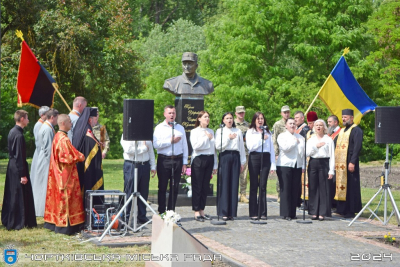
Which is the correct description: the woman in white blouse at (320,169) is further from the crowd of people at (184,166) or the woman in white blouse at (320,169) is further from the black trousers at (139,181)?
the black trousers at (139,181)

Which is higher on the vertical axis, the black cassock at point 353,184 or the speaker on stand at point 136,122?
the speaker on stand at point 136,122

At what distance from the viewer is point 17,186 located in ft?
36.1

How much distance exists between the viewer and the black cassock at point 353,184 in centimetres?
1316

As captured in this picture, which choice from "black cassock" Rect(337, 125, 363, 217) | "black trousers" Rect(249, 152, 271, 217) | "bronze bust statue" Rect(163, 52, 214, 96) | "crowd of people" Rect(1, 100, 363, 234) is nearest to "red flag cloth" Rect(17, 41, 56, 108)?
"crowd of people" Rect(1, 100, 363, 234)

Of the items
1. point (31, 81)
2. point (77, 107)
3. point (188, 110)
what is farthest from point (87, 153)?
point (31, 81)

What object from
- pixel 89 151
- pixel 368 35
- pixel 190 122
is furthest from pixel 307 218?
pixel 368 35

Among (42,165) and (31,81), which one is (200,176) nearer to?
(42,165)

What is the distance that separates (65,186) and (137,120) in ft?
5.26

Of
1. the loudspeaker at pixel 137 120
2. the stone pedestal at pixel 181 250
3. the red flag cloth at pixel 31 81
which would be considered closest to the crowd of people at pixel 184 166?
the loudspeaker at pixel 137 120

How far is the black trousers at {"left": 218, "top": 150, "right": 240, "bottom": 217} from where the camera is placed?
1206 centimetres

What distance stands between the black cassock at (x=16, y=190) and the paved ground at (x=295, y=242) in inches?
83.7

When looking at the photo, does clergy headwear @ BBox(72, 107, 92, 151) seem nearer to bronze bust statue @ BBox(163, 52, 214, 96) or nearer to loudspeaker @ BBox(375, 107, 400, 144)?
bronze bust statue @ BBox(163, 52, 214, 96)

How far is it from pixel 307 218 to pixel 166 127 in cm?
346

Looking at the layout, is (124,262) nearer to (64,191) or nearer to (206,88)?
(64,191)
